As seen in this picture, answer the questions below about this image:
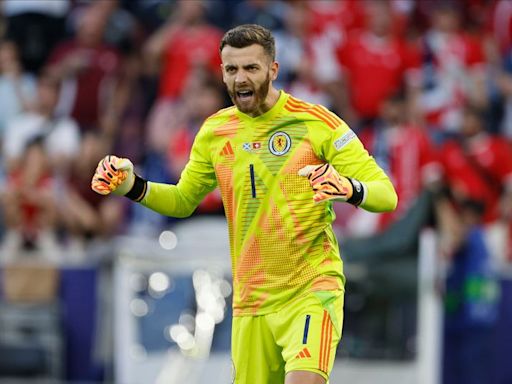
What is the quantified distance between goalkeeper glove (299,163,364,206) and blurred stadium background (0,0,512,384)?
5851 millimetres

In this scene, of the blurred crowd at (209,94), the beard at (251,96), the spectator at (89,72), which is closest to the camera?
the beard at (251,96)

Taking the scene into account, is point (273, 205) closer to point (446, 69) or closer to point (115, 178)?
point (115, 178)

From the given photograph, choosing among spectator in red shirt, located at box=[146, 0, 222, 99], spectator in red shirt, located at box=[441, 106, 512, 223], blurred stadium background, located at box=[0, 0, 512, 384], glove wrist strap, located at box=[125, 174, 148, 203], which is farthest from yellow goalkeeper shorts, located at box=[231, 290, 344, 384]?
spectator in red shirt, located at box=[146, 0, 222, 99]

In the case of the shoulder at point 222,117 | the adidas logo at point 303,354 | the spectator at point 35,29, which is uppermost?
the spectator at point 35,29

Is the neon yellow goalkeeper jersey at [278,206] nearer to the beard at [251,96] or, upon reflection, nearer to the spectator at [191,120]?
the beard at [251,96]

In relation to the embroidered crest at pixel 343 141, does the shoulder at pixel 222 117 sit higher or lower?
higher

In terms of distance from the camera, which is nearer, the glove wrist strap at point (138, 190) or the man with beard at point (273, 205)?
the man with beard at point (273, 205)

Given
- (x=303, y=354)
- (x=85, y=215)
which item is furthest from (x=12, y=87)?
(x=303, y=354)

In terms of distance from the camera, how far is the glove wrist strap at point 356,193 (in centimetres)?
632

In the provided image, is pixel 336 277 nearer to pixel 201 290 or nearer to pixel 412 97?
pixel 201 290

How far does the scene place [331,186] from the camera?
621 centimetres

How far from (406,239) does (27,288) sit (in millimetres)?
3852

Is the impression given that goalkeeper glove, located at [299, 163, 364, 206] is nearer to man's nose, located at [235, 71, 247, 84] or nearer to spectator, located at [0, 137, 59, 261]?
man's nose, located at [235, 71, 247, 84]

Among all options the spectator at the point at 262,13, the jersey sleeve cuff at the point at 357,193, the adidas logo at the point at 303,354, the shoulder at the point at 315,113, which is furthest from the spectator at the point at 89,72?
the jersey sleeve cuff at the point at 357,193
